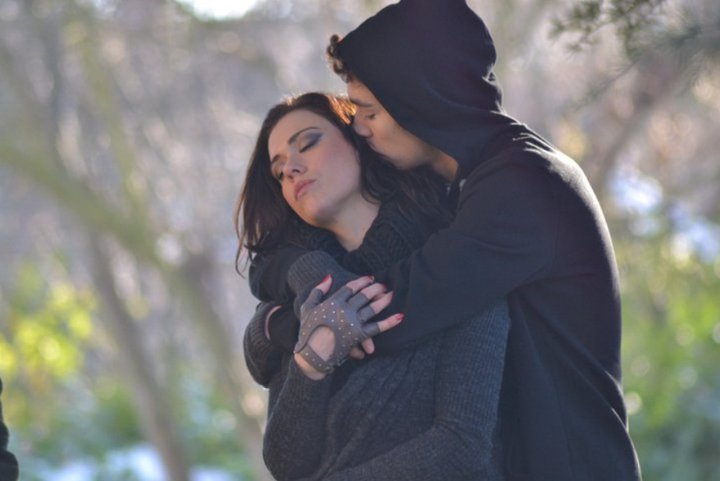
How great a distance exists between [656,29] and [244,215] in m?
1.55

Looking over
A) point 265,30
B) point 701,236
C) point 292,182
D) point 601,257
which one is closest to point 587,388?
point 601,257

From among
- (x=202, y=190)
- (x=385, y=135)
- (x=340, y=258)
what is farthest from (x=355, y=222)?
(x=202, y=190)

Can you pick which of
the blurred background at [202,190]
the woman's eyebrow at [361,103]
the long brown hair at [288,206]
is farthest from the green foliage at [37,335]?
the woman's eyebrow at [361,103]

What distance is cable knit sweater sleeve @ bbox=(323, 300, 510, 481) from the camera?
268 centimetres

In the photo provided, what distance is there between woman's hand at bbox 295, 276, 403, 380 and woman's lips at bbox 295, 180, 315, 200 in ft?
0.96

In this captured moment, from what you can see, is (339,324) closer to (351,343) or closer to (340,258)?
(351,343)

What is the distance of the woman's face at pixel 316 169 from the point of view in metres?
2.97

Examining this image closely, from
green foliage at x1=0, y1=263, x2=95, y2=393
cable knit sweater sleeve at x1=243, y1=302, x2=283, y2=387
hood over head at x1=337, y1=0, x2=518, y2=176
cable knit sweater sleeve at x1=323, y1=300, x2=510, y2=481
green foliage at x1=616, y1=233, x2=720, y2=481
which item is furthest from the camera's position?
green foliage at x1=0, y1=263, x2=95, y2=393

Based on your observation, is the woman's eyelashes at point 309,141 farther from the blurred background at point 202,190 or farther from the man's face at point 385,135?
the blurred background at point 202,190

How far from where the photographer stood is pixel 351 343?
2.70 metres

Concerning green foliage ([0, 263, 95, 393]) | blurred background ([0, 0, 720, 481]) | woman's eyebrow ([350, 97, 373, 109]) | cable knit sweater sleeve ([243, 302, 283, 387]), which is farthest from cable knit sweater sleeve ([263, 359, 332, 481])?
green foliage ([0, 263, 95, 393])

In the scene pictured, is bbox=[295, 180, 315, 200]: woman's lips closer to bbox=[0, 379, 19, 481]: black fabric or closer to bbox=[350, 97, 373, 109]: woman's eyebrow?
bbox=[350, 97, 373, 109]: woman's eyebrow

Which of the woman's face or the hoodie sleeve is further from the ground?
the woman's face

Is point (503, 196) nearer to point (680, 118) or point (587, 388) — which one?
point (587, 388)
